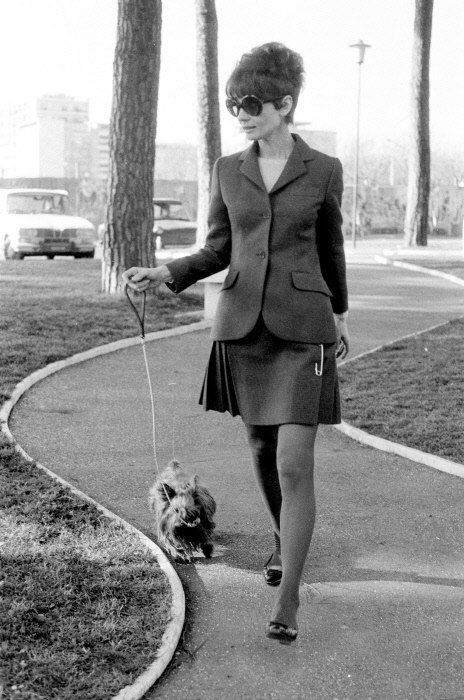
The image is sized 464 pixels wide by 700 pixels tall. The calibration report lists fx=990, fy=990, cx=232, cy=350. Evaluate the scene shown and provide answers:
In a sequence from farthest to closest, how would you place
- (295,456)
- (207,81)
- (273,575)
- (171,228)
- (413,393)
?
1. (171,228)
2. (207,81)
3. (413,393)
4. (273,575)
5. (295,456)

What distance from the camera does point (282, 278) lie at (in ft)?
12.1

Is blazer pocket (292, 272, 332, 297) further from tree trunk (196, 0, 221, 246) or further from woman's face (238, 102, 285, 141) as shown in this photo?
tree trunk (196, 0, 221, 246)

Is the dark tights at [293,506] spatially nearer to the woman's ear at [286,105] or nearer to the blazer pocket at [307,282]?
the blazer pocket at [307,282]

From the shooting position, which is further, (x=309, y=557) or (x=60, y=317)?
(x=60, y=317)

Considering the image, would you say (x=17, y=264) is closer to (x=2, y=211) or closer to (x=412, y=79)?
(x=2, y=211)

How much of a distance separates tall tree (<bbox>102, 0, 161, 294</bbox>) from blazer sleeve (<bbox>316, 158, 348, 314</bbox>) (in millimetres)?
9122

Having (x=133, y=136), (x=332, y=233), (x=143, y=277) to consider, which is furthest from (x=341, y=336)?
(x=133, y=136)

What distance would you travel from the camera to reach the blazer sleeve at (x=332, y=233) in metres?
3.73

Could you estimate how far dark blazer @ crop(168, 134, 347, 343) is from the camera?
12.0ft

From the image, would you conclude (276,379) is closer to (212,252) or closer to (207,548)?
(212,252)

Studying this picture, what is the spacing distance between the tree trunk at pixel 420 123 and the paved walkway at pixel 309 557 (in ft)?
62.0

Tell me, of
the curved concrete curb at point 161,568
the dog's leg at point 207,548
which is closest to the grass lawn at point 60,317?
the curved concrete curb at point 161,568

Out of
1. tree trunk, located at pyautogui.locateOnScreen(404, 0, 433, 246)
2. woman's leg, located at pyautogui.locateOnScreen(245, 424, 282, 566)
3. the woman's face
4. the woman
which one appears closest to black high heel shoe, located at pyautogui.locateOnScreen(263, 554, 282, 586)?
woman's leg, located at pyautogui.locateOnScreen(245, 424, 282, 566)

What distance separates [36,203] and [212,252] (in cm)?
2008
